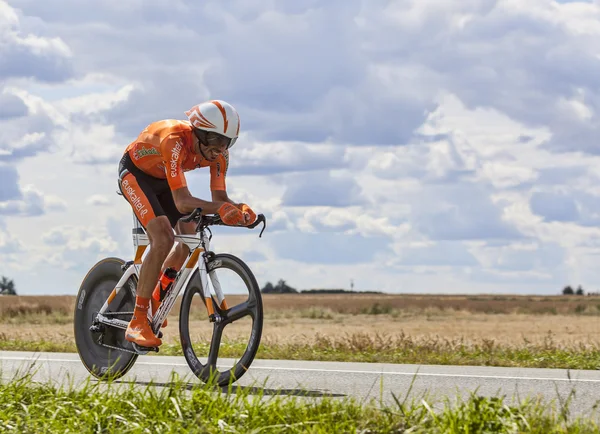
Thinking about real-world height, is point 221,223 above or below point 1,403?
above

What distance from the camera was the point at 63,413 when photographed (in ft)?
18.8

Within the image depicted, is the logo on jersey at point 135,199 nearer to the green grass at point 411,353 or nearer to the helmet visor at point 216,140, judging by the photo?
the helmet visor at point 216,140

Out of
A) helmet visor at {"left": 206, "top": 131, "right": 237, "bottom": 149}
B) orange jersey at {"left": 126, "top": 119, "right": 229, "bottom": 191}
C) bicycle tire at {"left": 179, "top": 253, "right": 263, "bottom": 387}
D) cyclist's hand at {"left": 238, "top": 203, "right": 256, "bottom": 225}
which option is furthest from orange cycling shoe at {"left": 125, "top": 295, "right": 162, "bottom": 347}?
helmet visor at {"left": 206, "top": 131, "right": 237, "bottom": 149}

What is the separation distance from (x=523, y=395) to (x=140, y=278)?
3225mm

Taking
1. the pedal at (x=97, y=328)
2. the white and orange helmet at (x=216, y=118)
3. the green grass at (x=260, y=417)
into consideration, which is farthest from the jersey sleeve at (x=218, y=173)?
the green grass at (x=260, y=417)

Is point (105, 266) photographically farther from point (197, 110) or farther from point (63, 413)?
point (63, 413)

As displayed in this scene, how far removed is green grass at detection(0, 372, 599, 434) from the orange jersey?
6.82 feet

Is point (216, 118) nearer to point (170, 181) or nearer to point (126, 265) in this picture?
point (170, 181)

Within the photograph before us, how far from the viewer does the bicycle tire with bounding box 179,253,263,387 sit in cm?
721

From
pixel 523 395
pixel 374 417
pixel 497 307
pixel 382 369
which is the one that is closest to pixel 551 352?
pixel 382 369

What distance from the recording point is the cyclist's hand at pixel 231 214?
716 centimetres

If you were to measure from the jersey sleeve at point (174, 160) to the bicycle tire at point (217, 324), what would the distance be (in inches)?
27.1

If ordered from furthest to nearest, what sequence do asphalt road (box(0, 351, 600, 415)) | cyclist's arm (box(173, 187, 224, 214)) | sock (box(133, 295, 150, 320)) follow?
1. sock (box(133, 295, 150, 320))
2. cyclist's arm (box(173, 187, 224, 214))
3. asphalt road (box(0, 351, 600, 415))

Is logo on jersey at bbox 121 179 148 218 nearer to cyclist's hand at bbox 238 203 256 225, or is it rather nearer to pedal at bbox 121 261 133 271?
pedal at bbox 121 261 133 271
